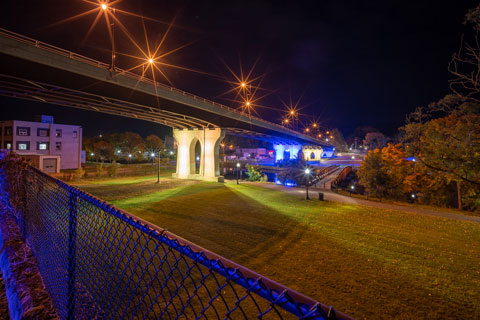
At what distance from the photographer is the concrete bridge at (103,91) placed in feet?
54.7

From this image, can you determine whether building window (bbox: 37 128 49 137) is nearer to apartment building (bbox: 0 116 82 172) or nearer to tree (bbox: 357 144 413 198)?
apartment building (bbox: 0 116 82 172)

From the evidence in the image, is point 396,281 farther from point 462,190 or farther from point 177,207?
point 462,190

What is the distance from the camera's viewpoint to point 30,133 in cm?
4919

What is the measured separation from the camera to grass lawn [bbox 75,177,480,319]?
7113 millimetres

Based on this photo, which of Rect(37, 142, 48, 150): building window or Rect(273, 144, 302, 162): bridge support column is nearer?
Rect(37, 142, 48, 150): building window

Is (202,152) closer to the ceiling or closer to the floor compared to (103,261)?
closer to the ceiling

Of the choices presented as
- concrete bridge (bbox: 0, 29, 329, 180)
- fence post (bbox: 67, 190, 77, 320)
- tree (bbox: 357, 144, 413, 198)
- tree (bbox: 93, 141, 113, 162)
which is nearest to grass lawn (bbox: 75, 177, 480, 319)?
fence post (bbox: 67, 190, 77, 320)

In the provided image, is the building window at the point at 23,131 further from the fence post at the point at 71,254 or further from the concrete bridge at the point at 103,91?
the fence post at the point at 71,254

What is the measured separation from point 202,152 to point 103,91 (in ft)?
62.8

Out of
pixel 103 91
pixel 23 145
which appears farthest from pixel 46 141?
pixel 103 91

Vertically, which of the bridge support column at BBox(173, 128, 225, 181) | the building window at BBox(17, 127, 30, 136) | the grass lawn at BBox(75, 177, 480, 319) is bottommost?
the grass lawn at BBox(75, 177, 480, 319)

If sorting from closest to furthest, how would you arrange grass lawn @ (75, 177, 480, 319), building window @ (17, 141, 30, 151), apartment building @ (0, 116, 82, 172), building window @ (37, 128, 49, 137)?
grass lawn @ (75, 177, 480, 319) < apartment building @ (0, 116, 82, 172) < building window @ (17, 141, 30, 151) < building window @ (37, 128, 49, 137)

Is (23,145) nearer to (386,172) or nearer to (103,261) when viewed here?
(103,261)

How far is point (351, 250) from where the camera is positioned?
10.7 metres
